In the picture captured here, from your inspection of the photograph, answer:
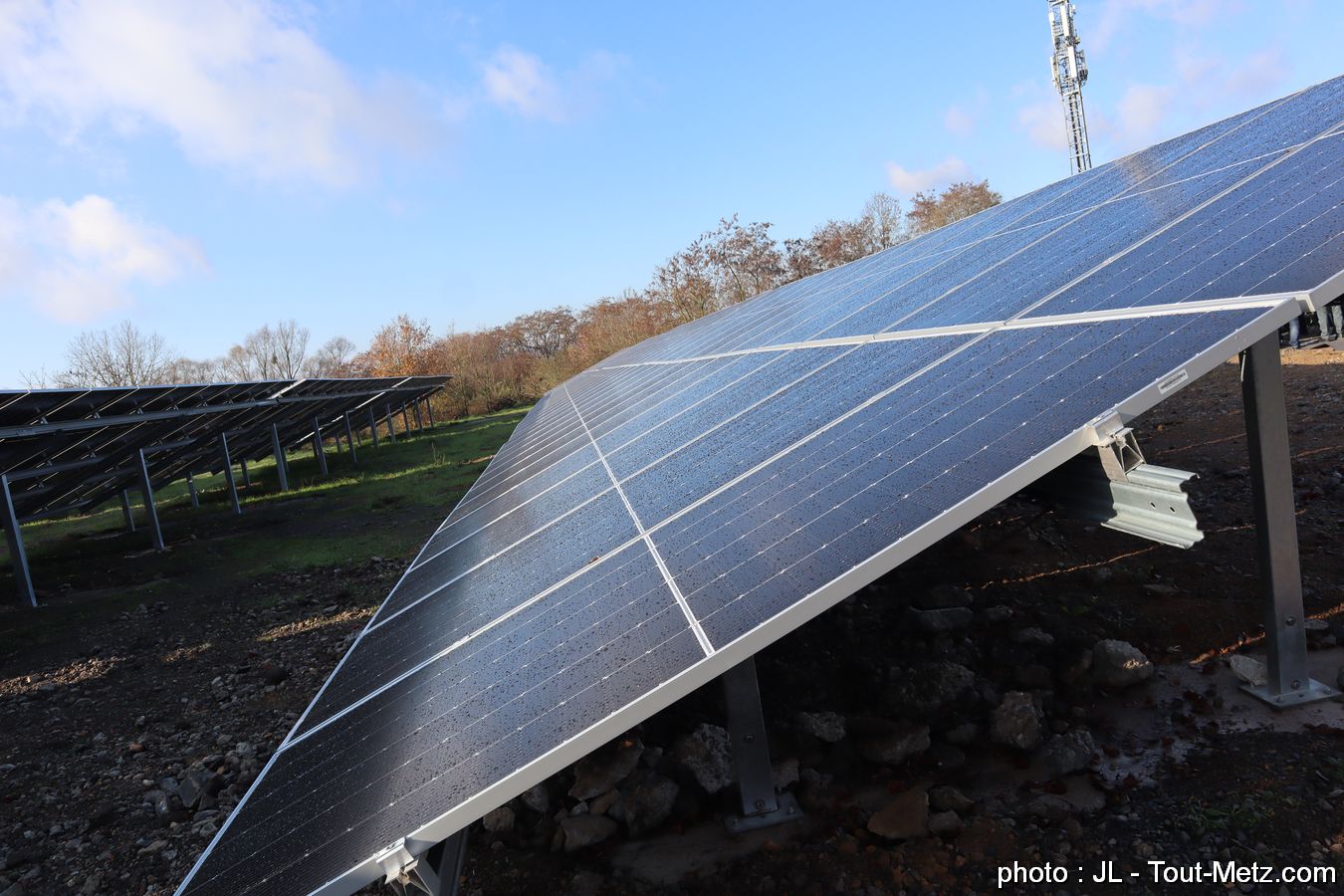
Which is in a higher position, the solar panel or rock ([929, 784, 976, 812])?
the solar panel

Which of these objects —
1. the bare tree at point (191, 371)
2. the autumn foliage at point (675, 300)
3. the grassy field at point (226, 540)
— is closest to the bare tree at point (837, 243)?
the autumn foliage at point (675, 300)

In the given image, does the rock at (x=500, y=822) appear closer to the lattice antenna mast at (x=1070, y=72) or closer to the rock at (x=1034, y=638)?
the rock at (x=1034, y=638)

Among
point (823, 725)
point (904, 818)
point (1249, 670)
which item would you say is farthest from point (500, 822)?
point (1249, 670)

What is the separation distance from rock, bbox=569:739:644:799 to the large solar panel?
1606 mm

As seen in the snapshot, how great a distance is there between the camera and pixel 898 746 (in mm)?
5348

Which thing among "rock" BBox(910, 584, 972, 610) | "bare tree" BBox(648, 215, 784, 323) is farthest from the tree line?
"rock" BBox(910, 584, 972, 610)

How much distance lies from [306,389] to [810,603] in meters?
28.7

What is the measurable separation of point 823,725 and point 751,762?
2.82ft

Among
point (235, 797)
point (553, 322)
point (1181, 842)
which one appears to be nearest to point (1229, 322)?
point (1181, 842)

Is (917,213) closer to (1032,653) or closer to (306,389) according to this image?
(306,389)

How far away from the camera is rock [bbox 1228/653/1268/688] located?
543 centimetres

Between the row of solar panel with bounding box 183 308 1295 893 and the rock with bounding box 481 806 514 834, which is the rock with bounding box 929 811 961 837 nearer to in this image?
the row of solar panel with bounding box 183 308 1295 893

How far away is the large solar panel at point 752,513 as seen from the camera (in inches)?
97.5

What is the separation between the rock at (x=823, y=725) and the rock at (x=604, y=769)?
1.16 metres
